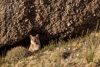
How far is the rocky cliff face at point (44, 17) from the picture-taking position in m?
6.56

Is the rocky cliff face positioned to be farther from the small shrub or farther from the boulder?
the small shrub

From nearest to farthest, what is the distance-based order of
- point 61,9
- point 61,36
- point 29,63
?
point 29,63, point 61,9, point 61,36

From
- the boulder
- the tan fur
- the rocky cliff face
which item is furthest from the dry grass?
the boulder

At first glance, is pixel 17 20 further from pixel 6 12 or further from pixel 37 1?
pixel 37 1

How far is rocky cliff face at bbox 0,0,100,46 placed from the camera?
656 centimetres

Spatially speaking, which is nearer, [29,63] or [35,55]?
[29,63]

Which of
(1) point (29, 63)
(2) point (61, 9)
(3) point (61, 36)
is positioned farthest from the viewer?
(3) point (61, 36)

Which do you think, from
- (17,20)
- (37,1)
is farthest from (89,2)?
(17,20)

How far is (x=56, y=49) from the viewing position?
23.2ft

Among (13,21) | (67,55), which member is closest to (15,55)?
(13,21)

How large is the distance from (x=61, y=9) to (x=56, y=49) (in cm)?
169

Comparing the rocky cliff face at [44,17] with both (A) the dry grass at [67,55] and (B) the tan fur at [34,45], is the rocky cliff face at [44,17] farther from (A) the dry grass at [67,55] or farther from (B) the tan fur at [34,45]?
(A) the dry grass at [67,55]

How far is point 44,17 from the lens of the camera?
6.89 meters

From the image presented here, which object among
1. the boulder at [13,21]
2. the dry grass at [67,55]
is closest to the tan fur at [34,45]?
the dry grass at [67,55]
